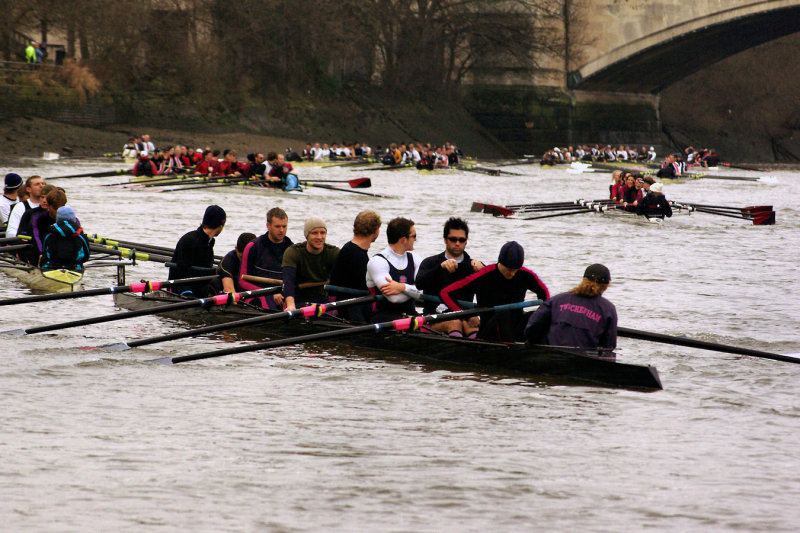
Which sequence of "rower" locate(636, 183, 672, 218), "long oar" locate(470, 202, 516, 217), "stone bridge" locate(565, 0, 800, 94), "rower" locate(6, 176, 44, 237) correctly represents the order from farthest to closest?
1. "stone bridge" locate(565, 0, 800, 94)
2. "long oar" locate(470, 202, 516, 217)
3. "rower" locate(636, 183, 672, 218)
4. "rower" locate(6, 176, 44, 237)

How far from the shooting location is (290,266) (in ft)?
34.6

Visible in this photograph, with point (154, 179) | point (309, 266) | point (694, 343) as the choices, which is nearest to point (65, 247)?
point (309, 266)

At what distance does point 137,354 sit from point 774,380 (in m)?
5.83

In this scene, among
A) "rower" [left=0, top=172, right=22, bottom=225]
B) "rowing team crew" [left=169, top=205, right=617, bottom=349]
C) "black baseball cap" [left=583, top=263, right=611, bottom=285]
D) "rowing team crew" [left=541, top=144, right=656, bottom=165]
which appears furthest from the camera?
"rowing team crew" [left=541, top=144, right=656, bottom=165]

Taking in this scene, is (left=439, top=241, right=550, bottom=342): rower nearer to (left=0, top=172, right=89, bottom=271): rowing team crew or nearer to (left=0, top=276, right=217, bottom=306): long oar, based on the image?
(left=0, top=276, right=217, bottom=306): long oar

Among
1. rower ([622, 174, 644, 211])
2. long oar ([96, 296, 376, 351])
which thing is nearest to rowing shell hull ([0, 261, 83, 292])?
long oar ([96, 296, 376, 351])

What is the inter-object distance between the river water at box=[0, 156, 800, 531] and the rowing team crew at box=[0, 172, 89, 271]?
55 centimetres

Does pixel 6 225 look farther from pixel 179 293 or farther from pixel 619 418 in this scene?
pixel 619 418

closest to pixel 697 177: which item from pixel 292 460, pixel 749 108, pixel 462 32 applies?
pixel 462 32

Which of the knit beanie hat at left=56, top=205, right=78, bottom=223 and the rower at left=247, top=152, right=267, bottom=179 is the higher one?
the rower at left=247, top=152, right=267, bottom=179

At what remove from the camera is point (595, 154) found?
192 ft

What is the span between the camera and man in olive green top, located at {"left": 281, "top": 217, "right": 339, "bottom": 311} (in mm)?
10469

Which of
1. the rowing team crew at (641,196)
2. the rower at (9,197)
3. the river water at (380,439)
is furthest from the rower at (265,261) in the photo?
the rowing team crew at (641,196)

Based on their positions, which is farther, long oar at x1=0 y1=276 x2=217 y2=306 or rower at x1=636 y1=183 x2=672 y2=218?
rower at x1=636 y1=183 x2=672 y2=218
